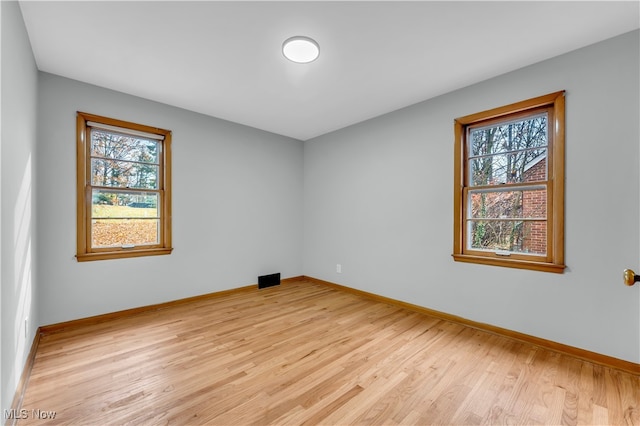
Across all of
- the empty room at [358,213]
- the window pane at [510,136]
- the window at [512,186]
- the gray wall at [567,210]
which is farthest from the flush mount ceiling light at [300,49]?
the window pane at [510,136]

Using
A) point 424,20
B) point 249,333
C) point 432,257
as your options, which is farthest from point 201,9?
point 432,257

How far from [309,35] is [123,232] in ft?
9.74

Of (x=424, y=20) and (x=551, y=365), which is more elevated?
(x=424, y=20)

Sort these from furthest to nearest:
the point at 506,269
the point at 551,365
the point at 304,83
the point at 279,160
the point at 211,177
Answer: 1. the point at 279,160
2. the point at 211,177
3. the point at 304,83
4. the point at 506,269
5. the point at 551,365

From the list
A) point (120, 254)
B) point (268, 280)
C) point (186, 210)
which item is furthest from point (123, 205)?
point (268, 280)

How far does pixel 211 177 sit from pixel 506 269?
376cm

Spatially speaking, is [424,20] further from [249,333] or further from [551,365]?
[249,333]

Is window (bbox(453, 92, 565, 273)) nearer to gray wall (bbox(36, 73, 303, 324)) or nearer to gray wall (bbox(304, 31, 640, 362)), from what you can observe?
gray wall (bbox(304, 31, 640, 362))

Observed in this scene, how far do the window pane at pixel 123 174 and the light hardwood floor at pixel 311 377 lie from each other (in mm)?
1564

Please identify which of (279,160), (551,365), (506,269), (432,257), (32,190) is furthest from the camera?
(279,160)

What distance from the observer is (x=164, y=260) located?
11.2 feet

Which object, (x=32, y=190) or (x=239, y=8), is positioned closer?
(x=239, y=8)

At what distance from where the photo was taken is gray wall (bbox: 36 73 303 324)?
2730 mm

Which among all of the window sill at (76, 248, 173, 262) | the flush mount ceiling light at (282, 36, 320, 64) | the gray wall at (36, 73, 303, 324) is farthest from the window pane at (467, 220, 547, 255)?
the window sill at (76, 248, 173, 262)
